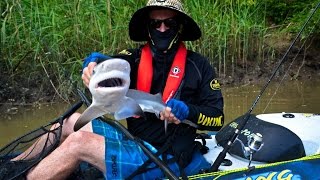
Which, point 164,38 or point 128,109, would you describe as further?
point 164,38

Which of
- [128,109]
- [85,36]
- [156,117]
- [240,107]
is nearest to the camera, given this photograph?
[128,109]

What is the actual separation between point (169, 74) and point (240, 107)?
3.13m

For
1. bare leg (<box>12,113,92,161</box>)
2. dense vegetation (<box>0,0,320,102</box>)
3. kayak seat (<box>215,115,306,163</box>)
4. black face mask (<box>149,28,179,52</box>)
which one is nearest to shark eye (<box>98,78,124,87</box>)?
black face mask (<box>149,28,179,52</box>)

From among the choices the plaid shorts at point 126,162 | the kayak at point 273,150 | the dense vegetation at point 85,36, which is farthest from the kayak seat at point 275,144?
the dense vegetation at point 85,36

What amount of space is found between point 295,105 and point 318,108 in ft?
0.88

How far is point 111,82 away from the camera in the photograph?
253cm

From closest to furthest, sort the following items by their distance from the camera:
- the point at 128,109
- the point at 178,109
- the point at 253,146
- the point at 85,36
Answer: the point at 128,109, the point at 178,109, the point at 253,146, the point at 85,36

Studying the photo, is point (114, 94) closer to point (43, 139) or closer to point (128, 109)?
point (128, 109)

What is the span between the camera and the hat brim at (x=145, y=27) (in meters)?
3.36

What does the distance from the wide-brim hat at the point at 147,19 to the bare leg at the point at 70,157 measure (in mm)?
772

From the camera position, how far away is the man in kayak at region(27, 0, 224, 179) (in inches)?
121

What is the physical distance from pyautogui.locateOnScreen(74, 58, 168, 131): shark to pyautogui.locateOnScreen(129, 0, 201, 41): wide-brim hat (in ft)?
2.35

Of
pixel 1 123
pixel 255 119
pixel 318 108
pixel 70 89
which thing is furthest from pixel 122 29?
pixel 255 119

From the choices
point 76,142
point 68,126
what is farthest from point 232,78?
point 76,142
